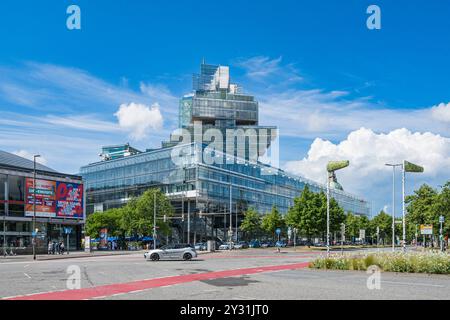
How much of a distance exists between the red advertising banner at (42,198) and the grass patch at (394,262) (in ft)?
178

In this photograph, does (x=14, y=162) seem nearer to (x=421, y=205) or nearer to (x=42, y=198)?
(x=42, y=198)

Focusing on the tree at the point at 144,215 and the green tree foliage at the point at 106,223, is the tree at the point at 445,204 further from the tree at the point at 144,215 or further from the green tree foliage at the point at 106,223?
the green tree foliage at the point at 106,223

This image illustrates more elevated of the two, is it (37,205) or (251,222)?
(37,205)

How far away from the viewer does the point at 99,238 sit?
100 m

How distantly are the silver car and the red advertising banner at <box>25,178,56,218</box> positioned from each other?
118 feet

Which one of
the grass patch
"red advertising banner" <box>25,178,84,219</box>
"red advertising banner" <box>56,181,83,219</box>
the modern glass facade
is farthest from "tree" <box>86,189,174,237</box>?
the grass patch

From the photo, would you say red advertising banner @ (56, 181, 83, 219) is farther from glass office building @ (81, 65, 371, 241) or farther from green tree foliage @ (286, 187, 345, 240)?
green tree foliage @ (286, 187, 345, 240)

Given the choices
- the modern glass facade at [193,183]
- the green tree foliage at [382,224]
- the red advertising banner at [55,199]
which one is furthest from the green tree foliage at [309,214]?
the green tree foliage at [382,224]

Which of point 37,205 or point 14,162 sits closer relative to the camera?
point 37,205

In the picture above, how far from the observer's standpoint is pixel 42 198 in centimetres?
7556

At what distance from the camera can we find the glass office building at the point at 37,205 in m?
71.4

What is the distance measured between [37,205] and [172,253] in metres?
38.0

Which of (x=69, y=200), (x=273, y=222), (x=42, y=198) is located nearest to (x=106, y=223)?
(x=69, y=200)
